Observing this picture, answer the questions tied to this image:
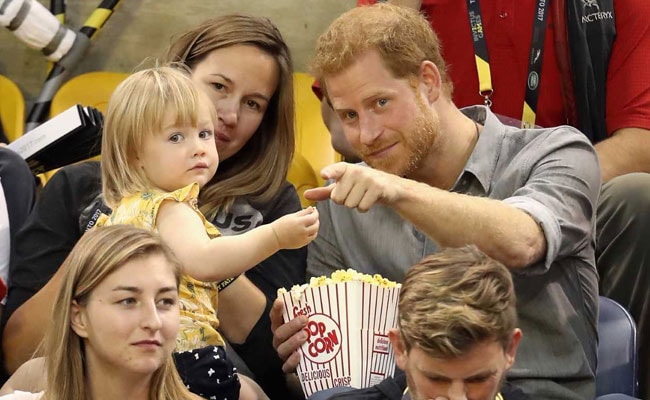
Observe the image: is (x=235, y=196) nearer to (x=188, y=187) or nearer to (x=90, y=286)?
(x=188, y=187)

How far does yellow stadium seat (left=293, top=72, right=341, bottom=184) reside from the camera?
4.03 m

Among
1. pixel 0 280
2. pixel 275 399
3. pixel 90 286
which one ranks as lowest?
pixel 275 399

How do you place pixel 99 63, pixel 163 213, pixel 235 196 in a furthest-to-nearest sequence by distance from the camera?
pixel 99 63
pixel 235 196
pixel 163 213

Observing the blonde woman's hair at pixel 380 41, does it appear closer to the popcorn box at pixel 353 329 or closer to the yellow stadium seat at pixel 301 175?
the popcorn box at pixel 353 329

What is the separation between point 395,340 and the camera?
2051mm

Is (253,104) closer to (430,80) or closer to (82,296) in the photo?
(430,80)

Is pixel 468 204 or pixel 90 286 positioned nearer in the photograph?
pixel 90 286

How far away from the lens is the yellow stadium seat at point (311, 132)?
403 cm

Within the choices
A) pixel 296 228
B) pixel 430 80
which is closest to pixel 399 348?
pixel 296 228

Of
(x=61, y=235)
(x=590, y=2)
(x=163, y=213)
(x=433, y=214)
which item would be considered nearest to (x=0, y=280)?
(x=61, y=235)

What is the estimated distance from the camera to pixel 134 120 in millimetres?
2311

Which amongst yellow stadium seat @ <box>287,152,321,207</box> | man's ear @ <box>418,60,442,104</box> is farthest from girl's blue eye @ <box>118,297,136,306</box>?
yellow stadium seat @ <box>287,152,321,207</box>

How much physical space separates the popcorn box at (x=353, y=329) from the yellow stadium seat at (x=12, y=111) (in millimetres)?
2155

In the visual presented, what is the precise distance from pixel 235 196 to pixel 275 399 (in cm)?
50
